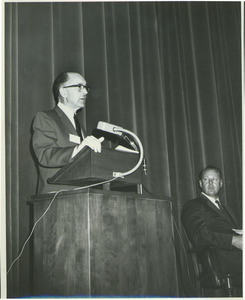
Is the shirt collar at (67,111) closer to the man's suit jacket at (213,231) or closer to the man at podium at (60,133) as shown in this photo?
the man at podium at (60,133)

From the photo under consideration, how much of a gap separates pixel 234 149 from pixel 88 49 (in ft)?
5.49

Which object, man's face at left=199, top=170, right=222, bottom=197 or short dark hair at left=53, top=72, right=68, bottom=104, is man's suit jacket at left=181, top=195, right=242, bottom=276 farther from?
short dark hair at left=53, top=72, right=68, bottom=104

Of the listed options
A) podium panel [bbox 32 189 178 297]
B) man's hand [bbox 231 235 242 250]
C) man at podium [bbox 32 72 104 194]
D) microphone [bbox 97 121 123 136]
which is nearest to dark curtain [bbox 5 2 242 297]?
man at podium [bbox 32 72 104 194]

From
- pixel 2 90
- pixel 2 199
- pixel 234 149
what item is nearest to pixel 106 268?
→ pixel 2 199

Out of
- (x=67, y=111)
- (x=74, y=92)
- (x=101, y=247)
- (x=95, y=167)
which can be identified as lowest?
(x=101, y=247)

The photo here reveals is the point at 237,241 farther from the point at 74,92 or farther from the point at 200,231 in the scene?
the point at 74,92

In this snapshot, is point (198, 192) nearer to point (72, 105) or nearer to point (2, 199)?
point (72, 105)

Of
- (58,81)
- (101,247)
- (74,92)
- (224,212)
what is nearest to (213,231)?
(224,212)

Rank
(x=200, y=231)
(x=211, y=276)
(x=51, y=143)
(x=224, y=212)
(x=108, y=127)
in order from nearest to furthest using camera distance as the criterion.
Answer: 1. (x=108, y=127)
2. (x=51, y=143)
3. (x=211, y=276)
4. (x=200, y=231)
5. (x=224, y=212)

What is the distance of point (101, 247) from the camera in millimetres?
1937

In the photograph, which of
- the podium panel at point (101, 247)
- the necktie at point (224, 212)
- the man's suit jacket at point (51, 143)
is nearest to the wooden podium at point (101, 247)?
the podium panel at point (101, 247)

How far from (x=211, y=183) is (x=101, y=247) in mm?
1772

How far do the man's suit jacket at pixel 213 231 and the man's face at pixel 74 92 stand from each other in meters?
1.30

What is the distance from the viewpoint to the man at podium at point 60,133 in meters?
2.25
